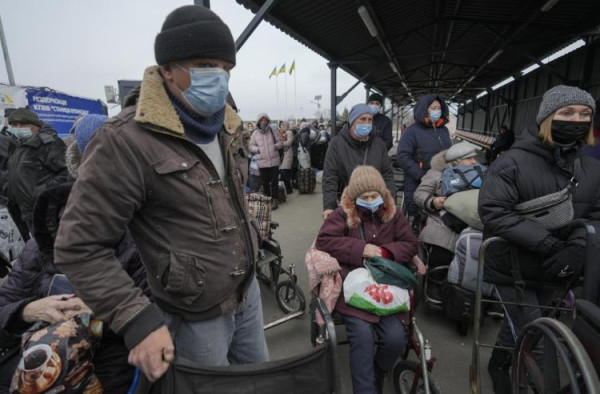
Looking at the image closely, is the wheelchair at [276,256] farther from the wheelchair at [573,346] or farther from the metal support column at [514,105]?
the metal support column at [514,105]

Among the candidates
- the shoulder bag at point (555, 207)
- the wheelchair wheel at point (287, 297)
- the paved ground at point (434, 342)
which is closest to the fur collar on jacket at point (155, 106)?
the shoulder bag at point (555, 207)

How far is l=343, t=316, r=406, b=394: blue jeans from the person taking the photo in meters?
2.02

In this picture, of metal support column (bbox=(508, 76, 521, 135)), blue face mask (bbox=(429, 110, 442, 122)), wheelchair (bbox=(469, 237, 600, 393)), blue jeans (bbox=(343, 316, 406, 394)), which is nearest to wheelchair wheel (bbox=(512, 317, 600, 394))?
wheelchair (bbox=(469, 237, 600, 393))

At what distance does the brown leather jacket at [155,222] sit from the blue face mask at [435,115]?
10.0 feet

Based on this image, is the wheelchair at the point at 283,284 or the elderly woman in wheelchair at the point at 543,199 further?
the wheelchair at the point at 283,284

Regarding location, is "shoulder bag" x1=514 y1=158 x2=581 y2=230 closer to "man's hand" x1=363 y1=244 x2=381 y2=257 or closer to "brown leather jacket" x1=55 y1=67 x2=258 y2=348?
"man's hand" x1=363 y1=244 x2=381 y2=257

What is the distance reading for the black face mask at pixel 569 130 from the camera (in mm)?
1894

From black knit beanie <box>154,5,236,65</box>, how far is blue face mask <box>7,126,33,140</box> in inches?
158

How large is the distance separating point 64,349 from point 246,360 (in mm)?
765

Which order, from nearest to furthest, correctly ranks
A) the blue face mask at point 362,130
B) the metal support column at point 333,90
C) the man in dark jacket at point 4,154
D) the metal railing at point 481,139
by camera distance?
1. the blue face mask at point 362,130
2. the man in dark jacket at point 4,154
3. the metal support column at point 333,90
4. the metal railing at point 481,139

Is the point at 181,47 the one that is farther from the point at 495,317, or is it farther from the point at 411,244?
the point at 495,317

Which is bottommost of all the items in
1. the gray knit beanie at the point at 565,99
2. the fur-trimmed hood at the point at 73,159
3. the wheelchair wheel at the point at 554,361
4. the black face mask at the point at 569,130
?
the wheelchair wheel at the point at 554,361

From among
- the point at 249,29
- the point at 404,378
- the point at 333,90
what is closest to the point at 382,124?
the point at 249,29

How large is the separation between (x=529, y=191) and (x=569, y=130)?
1.33 ft
